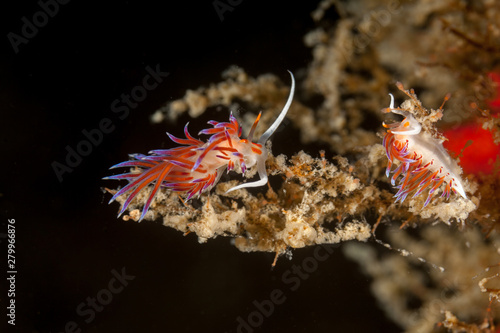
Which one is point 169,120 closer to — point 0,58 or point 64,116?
point 64,116

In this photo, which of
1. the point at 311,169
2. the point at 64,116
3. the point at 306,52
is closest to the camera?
the point at 311,169

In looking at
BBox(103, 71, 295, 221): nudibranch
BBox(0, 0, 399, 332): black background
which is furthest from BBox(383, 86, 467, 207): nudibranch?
BBox(0, 0, 399, 332): black background

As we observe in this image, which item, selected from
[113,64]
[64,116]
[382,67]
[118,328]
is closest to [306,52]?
[382,67]

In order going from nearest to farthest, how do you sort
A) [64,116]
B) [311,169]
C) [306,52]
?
[311,169]
[306,52]
[64,116]

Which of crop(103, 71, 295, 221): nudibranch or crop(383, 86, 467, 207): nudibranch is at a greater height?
crop(103, 71, 295, 221): nudibranch

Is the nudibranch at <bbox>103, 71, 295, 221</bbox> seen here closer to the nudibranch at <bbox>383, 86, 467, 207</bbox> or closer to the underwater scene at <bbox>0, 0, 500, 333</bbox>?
the underwater scene at <bbox>0, 0, 500, 333</bbox>

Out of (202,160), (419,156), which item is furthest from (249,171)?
(419,156)
